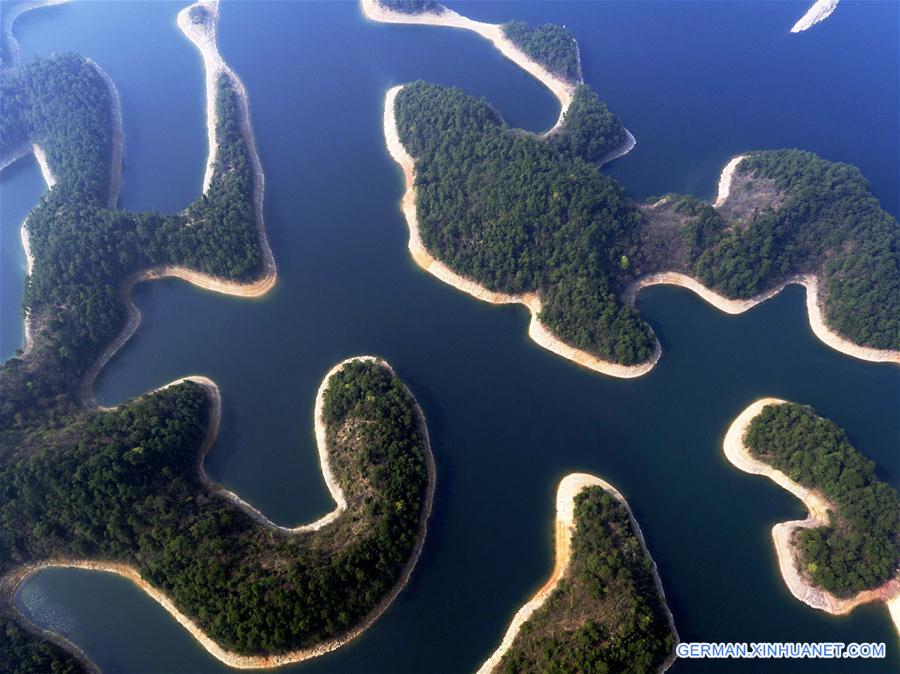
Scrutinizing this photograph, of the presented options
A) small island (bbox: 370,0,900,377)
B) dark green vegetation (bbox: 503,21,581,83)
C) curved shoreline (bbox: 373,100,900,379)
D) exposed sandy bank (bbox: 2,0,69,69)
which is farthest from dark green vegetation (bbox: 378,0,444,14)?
exposed sandy bank (bbox: 2,0,69,69)

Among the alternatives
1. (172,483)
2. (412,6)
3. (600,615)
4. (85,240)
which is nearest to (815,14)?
(412,6)

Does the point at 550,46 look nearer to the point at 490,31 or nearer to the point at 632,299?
the point at 490,31

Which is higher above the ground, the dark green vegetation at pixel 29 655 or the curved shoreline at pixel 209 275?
the curved shoreline at pixel 209 275

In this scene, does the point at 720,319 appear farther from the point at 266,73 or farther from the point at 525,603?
the point at 266,73

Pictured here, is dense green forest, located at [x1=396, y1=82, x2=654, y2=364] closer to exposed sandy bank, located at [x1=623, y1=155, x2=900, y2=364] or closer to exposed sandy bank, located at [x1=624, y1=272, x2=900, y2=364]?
exposed sandy bank, located at [x1=623, y1=155, x2=900, y2=364]

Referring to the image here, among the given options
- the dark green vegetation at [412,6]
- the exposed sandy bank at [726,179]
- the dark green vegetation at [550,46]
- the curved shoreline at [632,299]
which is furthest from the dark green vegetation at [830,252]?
the dark green vegetation at [412,6]

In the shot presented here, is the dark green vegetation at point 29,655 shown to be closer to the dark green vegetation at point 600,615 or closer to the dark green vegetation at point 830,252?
the dark green vegetation at point 600,615
